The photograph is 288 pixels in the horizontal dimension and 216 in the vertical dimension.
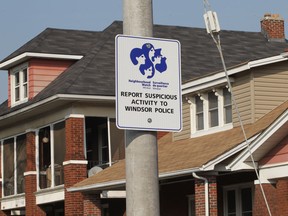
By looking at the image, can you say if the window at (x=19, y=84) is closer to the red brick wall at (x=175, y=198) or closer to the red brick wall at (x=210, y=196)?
the red brick wall at (x=175, y=198)

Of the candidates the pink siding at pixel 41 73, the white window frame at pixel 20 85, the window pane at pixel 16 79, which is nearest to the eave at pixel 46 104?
the white window frame at pixel 20 85

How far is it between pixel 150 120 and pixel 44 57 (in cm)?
2914

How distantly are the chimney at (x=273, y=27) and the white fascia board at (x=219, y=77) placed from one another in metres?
10.8

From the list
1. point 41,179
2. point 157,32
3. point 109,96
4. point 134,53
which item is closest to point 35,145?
point 41,179

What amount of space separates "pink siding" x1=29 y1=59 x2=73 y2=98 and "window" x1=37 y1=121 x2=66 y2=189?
1.63 meters

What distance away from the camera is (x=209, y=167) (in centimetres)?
2173

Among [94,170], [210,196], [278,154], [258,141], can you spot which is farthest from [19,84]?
[258,141]

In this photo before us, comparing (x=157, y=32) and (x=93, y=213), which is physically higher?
(x=157, y=32)

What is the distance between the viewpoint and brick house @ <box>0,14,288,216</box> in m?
22.5

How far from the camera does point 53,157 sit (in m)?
33.9

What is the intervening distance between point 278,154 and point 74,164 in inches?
467

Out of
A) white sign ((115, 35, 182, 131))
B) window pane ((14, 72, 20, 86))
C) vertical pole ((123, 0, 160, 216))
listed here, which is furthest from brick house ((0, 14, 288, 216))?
vertical pole ((123, 0, 160, 216))

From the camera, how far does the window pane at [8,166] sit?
37938 millimetres

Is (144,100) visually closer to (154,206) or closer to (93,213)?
(154,206)
